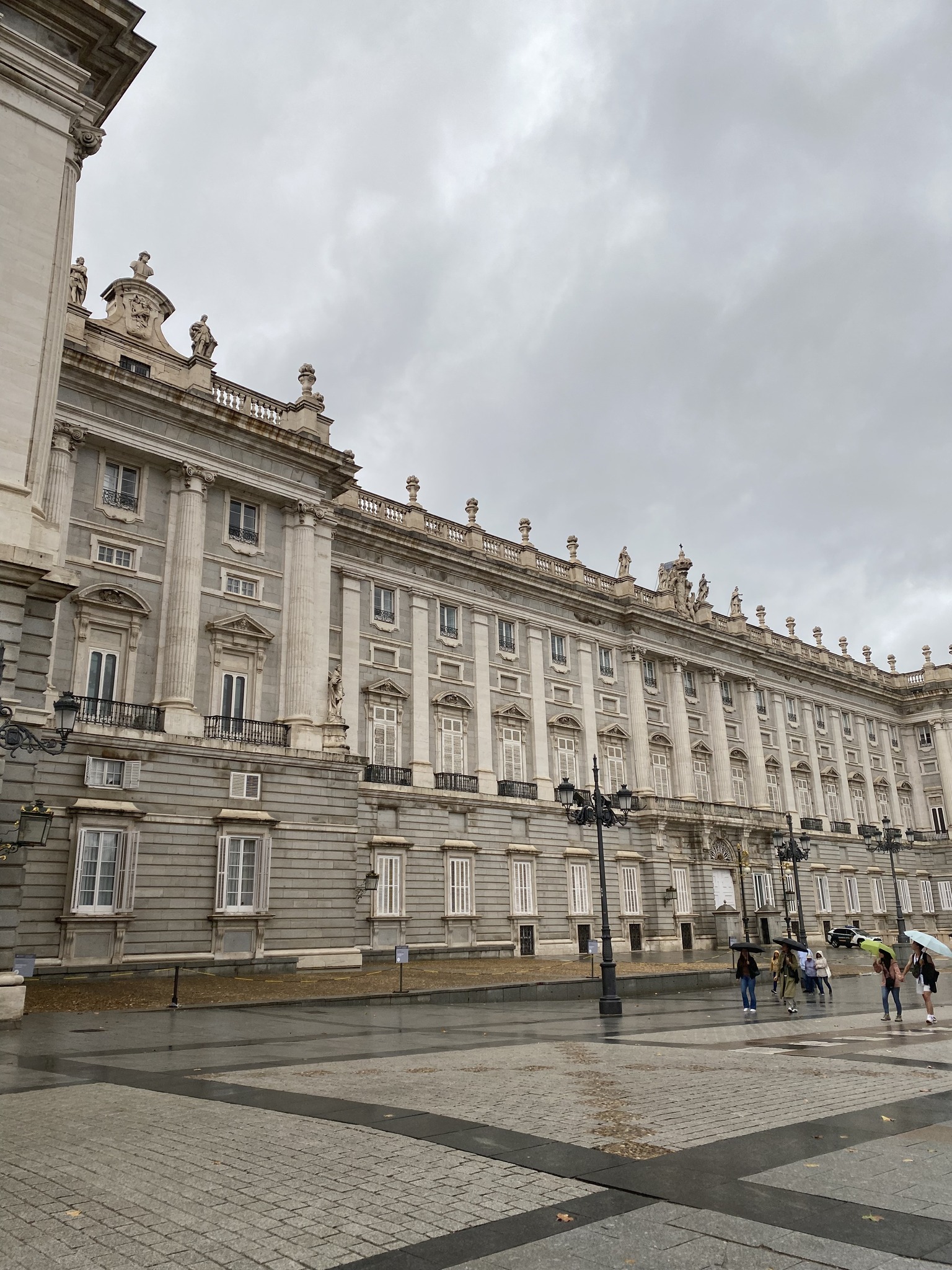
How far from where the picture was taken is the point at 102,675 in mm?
28438

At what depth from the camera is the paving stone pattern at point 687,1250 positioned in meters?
4.40

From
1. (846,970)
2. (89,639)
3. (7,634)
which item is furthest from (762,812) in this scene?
(7,634)

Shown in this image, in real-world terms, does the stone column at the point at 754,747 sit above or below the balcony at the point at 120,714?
above

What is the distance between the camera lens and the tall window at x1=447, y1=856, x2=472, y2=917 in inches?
1526

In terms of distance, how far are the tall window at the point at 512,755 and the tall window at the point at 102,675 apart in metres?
20.0

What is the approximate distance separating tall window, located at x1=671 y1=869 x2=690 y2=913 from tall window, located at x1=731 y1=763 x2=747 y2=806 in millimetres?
8595

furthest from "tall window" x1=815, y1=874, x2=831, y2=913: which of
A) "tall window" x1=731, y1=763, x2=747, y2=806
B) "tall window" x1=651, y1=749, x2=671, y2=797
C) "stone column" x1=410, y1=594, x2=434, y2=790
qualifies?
"stone column" x1=410, y1=594, x2=434, y2=790

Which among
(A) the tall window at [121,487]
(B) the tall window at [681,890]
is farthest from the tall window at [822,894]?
(A) the tall window at [121,487]

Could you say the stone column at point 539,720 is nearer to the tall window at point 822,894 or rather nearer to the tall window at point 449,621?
the tall window at point 449,621

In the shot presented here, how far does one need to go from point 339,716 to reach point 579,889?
17716 millimetres

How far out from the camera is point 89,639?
2838 centimetres

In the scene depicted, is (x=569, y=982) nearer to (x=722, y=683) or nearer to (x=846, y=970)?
(x=846, y=970)

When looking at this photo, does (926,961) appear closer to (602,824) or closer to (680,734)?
(602,824)

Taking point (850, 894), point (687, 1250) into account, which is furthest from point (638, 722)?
point (687, 1250)
